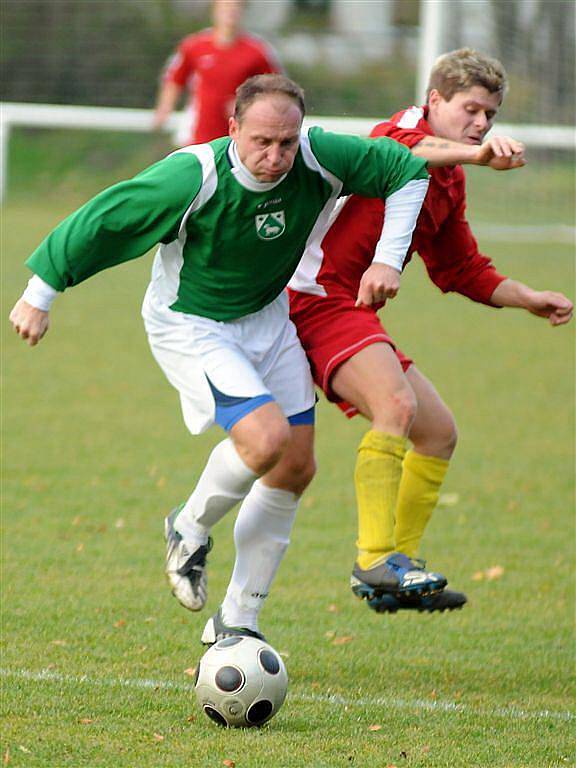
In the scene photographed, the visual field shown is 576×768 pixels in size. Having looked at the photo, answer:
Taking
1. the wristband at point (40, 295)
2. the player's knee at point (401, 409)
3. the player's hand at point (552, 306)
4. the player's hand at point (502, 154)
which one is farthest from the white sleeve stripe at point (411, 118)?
the wristband at point (40, 295)

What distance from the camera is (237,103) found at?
454 cm

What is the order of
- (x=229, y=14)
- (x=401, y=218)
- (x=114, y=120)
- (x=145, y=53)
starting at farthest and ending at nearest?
(x=145, y=53) → (x=114, y=120) → (x=229, y=14) → (x=401, y=218)

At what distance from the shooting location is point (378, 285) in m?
4.57

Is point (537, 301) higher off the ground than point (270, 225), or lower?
lower

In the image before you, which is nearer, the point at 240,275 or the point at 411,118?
the point at 240,275

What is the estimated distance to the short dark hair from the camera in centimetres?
444

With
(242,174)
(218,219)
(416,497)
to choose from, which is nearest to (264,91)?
(242,174)

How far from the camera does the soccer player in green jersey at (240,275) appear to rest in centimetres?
439

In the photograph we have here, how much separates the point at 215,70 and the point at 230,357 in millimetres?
10371

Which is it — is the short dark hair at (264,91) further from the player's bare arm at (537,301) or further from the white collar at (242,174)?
the player's bare arm at (537,301)

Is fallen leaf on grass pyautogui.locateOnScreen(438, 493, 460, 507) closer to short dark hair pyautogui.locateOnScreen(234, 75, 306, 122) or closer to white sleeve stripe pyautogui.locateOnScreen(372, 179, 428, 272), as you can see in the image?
white sleeve stripe pyautogui.locateOnScreen(372, 179, 428, 272)

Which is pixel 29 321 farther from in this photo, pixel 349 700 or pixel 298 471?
pixel 349 700

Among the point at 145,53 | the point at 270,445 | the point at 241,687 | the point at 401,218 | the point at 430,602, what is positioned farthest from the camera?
the point at 145,53

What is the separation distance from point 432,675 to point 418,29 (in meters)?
17.5
